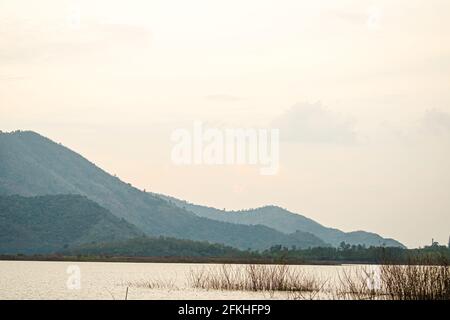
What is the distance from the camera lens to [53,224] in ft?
463

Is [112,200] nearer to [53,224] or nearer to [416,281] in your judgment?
[53,224]

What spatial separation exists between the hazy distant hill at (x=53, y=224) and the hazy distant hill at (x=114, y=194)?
58.2 feet

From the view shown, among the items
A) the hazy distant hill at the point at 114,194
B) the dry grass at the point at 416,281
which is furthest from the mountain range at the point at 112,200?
the dry grass at the point at 416,281

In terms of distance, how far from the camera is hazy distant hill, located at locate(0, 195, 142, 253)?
135 m

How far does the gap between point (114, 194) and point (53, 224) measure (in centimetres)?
4405

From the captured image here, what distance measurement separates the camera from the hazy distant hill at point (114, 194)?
168 m

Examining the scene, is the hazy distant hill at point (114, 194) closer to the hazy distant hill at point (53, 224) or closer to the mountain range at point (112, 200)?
the mountain range at point (112, 200)

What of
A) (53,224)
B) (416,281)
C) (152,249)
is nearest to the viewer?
(416,281)

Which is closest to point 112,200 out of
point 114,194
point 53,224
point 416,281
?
point 114,194

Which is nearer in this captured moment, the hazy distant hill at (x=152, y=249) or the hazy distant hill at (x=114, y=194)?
the hazy distant hill at (x=152, y=249)

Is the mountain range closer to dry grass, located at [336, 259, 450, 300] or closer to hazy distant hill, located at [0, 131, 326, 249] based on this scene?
hazy distant hill, located at [0, 131, 326, 249]

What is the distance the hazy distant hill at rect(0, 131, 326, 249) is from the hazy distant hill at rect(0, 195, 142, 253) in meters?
17.7

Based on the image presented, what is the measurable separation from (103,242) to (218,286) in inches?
3883

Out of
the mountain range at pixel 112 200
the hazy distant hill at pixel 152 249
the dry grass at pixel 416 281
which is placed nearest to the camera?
the dry grass at pixel 416 281
